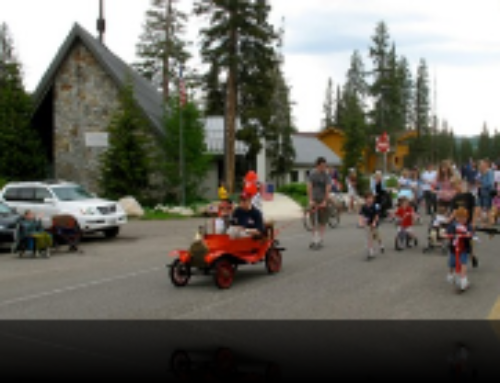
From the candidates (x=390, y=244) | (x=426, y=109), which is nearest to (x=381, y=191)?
(x=390, y=244)

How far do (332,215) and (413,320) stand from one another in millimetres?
13775

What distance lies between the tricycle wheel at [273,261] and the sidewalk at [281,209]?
48.9 feet

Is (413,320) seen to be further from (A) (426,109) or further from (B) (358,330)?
(A) (426,109)

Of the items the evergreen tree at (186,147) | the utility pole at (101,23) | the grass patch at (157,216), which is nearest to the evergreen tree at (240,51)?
the evergreen tree at (186,147)

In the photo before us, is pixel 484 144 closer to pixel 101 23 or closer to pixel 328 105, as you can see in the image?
pixel 328 105

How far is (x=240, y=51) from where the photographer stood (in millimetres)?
35281

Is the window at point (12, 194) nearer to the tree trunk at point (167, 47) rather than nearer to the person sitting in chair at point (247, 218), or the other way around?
the person sitting in chair at point (247, 218)

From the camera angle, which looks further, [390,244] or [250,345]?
[390,244]

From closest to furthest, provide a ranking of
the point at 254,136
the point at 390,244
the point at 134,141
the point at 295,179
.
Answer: the point at 390,244 → the point at 134,141 → the point at 254,136 → the point at 295,179

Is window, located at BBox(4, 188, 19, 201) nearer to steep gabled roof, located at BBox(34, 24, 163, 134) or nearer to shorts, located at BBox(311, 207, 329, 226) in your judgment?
shorts, located at BBox(311, 207, 329, 226)

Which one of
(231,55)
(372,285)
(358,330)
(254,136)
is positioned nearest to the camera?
(358,330)

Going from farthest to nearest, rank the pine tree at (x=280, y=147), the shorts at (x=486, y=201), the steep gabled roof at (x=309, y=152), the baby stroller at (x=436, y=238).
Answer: the steep gabled roof at (x=309, y=152) → the pine tree at (x=280, y=147) → the shorts at (x=486, y=201) → the baby stroller at (x=436, y=238)

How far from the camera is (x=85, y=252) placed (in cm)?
1684

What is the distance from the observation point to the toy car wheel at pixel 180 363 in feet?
17.6
